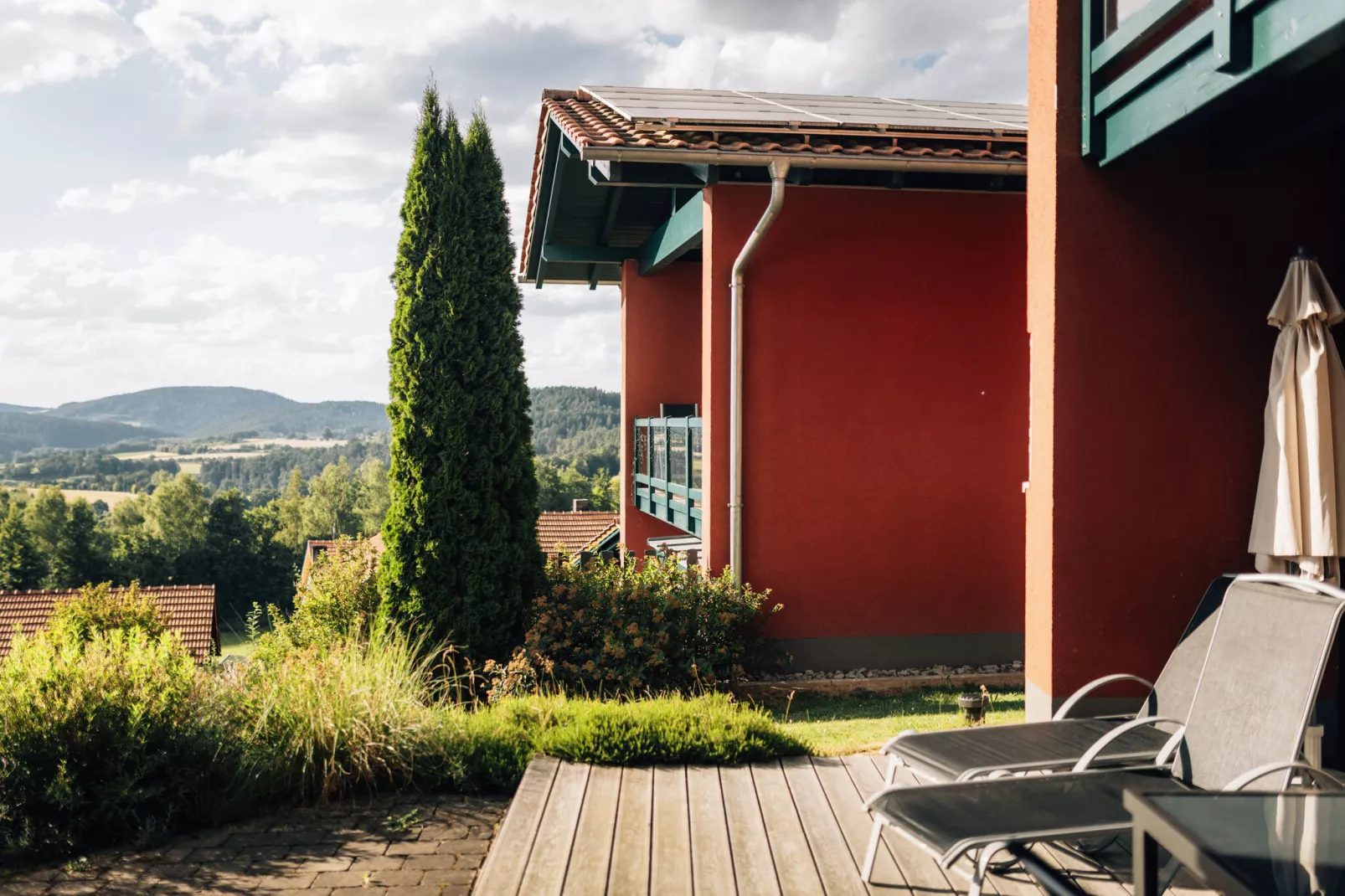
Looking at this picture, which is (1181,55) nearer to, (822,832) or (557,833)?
(822,832)

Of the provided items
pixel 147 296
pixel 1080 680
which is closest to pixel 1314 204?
pixel 1080 680

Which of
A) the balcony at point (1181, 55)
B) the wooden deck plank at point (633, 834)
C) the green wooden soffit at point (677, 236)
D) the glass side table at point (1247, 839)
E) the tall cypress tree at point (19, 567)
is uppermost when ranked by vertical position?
the green wooden soffit at point (677, 236)

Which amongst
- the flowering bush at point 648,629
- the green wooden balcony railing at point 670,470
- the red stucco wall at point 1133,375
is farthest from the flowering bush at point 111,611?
the red stucco wall at point 1133,375

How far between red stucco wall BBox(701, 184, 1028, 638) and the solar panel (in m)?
0.58

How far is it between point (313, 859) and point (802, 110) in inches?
286

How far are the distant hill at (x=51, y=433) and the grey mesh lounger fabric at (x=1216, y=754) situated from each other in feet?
676

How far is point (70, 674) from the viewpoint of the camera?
412 centimetres

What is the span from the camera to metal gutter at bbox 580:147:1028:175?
7.45 m

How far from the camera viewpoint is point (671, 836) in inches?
145

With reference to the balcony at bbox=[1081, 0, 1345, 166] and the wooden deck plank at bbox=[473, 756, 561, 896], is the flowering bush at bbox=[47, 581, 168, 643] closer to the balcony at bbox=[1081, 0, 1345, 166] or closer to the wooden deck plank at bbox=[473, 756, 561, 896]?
the wooden deck plank at bbox=[473, 756, 561, 896]

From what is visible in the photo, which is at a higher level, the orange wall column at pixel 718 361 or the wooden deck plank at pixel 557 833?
the orange wall column at pixel 718 361

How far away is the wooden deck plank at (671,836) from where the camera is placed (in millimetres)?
3277

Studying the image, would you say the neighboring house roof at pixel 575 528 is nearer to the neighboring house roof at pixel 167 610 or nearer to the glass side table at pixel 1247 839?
the neighboring house roof at pixel 167 610

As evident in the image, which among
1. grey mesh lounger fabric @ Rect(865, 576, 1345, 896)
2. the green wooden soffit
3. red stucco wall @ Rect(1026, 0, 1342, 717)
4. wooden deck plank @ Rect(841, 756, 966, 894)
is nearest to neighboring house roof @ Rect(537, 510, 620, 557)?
the green wooden soffit
